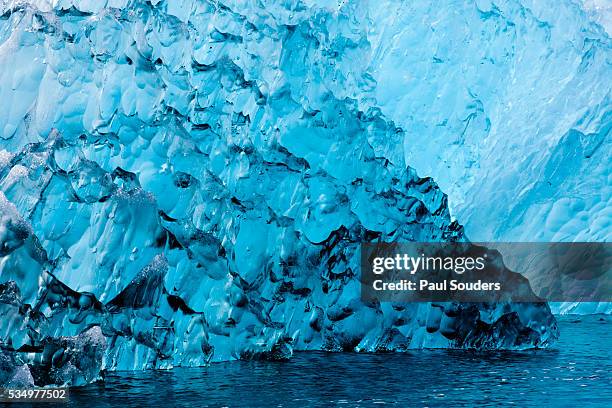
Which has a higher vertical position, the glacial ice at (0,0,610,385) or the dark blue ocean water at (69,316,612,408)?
the glacial ice at (0,0,610,385)

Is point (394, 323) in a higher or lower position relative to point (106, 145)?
lower

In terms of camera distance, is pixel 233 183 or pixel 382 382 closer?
pixel 382 382

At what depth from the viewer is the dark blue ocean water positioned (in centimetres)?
1347

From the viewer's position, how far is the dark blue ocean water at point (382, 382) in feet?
44.2

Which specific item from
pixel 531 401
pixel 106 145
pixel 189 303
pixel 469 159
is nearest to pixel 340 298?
pixel 189 303

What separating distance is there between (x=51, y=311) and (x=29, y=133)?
3470 mm

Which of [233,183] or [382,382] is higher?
[233,183]

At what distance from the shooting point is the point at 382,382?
15.0m

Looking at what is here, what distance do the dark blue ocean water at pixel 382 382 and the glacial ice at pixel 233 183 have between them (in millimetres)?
649

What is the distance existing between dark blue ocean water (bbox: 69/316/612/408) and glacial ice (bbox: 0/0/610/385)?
649 mm

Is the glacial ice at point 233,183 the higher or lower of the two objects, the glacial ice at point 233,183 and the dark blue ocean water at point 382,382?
the higher

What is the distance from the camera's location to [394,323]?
Result: 61.3ft

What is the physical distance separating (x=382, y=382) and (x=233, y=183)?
547 centimetres

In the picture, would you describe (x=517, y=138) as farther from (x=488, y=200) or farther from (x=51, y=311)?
(x=51, y=311)
